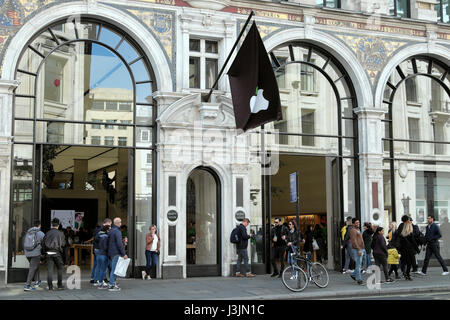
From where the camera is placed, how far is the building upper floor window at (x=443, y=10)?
2475 centimetres

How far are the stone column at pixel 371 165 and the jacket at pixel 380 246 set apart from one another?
4.09 metres

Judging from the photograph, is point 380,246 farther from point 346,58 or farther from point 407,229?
point 346,58

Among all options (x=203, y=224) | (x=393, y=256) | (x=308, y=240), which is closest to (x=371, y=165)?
(x=308, y=240)

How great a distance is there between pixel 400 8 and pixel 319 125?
600 centimetres

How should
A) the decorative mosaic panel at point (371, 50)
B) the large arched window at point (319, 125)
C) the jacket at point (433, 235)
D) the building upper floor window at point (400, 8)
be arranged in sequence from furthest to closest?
the building upper floor window at point (400, 8), the decorative mosaic panel at point (371, 50), the large arched window at point (319, 125), the jacket at point (433, 235)

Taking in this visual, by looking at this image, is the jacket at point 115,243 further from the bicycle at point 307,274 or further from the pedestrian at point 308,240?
the pedestrian at point 308,240

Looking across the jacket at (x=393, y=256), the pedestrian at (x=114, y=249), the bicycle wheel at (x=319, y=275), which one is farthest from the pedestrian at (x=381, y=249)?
the pedestrian at (x=114, y=249)

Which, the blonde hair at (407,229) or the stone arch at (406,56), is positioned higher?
the stone arch at (406,56)

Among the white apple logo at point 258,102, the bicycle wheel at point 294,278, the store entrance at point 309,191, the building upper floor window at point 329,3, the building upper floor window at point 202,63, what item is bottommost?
the bicycle wheel at point 294,278

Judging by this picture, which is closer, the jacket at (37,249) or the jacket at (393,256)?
the jacket at (37,249)

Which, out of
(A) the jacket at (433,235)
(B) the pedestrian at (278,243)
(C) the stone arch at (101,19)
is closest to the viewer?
(C) the stone arch at (101,19)

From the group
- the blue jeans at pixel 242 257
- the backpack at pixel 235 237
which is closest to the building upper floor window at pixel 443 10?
the backpack at pixel 235 237

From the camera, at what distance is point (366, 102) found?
73.4 feet
